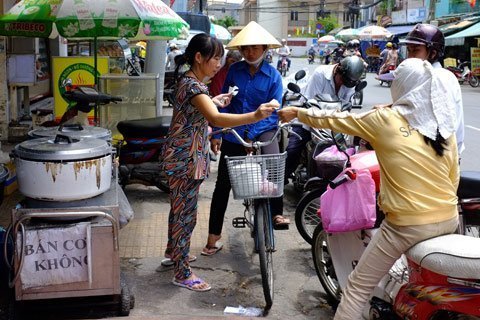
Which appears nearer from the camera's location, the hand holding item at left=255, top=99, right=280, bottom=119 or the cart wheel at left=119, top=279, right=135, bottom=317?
the hand holding item at left=255, top=99, right=280, bottom=119

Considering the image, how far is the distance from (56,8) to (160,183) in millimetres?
2264

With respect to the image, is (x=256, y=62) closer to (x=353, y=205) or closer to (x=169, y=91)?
(x=353, y=205)

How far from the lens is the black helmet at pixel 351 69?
20.0 ft

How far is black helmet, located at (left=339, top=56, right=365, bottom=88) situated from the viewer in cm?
611

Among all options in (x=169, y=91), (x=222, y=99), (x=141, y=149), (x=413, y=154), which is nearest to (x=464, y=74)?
(x=169, y=91)

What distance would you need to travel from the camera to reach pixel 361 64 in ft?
20.2

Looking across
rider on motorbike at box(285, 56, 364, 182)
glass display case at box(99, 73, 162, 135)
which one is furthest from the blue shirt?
glass display case at box(99, 73, 162, 135)

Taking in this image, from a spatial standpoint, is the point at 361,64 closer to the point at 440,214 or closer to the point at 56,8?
the point at 56,8

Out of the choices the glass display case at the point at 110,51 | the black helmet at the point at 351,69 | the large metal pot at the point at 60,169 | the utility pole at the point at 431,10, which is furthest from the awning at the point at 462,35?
the large metal pot at the point at 60,169

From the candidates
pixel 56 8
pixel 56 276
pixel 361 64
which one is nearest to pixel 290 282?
pixel 56 276

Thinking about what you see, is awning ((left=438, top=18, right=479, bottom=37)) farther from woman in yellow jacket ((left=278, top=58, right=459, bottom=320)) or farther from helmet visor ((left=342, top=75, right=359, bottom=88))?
woman in yellow jacket ((left=278, top=58, right=459, bottom=320))

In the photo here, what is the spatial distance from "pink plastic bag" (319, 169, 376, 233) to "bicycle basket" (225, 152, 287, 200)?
55cm

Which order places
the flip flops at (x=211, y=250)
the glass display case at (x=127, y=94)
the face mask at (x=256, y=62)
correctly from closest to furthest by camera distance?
the face mask at (x=256, y=62) → the flip flops at (x=211, y=250) → the glass display case at (x=127, y=94)

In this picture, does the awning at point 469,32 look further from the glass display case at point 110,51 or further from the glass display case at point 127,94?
the glass display case at point 127,94
